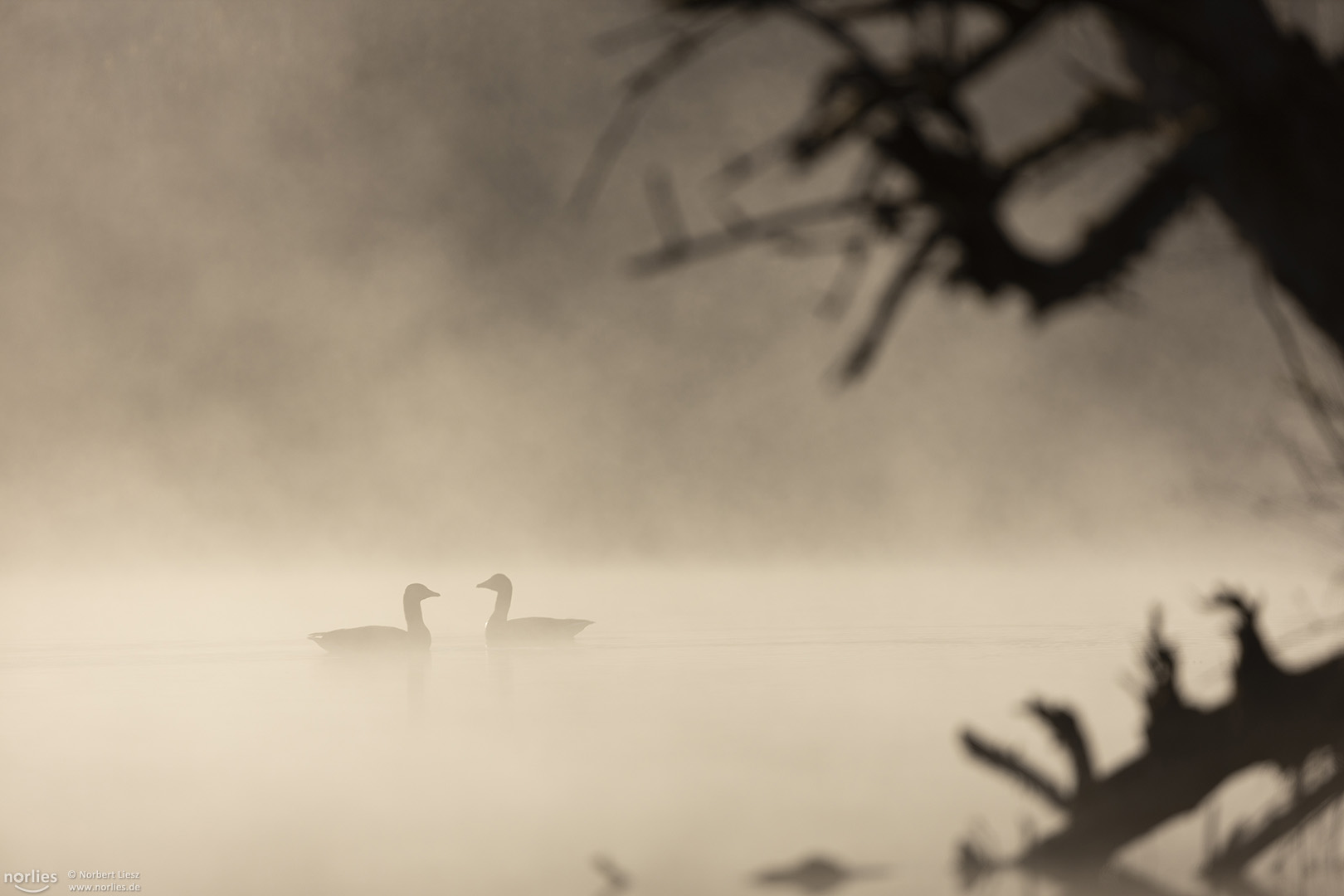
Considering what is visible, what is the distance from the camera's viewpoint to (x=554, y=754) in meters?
4.64

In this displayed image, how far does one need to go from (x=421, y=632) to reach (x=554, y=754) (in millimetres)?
5210

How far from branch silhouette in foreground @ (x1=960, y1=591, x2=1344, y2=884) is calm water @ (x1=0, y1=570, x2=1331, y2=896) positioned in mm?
68

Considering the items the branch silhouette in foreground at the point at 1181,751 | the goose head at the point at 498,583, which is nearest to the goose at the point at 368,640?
the goose head at the point at 498,583

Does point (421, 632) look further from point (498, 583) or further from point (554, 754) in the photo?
point (554, 754)

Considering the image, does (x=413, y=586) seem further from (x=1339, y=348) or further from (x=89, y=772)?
(x=1339, y=348)

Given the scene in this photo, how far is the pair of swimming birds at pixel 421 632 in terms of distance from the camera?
895cm

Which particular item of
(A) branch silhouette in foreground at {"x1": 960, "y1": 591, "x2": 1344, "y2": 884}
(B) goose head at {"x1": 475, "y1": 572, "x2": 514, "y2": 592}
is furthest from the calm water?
(B) goose head at {"x1": 475, "y1": 572, "x2": 514, "y2": 592}

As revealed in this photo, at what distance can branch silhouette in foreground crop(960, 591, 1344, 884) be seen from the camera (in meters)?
1.94

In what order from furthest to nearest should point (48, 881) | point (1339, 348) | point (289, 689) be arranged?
point (289, 689)
point (48, 881)
point (1339, 348)

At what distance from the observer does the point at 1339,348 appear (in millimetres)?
1558

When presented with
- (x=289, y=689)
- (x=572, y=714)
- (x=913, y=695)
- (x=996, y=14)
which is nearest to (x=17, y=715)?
(x=289, y=689)

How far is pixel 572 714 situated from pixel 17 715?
305 cm

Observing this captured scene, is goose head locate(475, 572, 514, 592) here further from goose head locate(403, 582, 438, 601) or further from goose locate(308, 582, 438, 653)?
goose locate(308, 582, 438, 653)

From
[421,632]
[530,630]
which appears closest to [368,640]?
[421,632]
